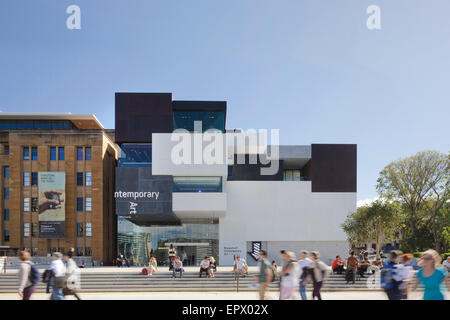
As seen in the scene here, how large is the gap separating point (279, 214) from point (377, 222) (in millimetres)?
9437

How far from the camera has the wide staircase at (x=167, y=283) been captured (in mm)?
18766

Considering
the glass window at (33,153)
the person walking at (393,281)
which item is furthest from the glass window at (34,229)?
the person walking at (393,281)

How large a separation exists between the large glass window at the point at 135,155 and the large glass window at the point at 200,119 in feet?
10.9

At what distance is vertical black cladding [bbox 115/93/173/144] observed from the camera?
33500 millimetres

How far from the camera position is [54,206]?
35969 mm

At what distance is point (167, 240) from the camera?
3669cm

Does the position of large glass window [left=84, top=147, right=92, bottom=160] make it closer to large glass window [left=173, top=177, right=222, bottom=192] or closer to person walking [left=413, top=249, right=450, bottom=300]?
large glass window [left=173, top=177, right=222, bottom=192]

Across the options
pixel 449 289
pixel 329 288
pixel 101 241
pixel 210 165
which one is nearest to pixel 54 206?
pixel 101 241

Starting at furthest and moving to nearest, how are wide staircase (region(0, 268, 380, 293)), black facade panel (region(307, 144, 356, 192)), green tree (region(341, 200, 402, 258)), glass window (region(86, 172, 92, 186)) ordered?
1. glass window (region(86, 172, 92, 186))
2. black facade panel (region(307, 144, 356, 192))
3. green tree (region(341, 200, 402, 258))
4. wide staircase (region(0, 268, 380, 293))

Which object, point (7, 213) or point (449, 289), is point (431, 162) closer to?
point (449, 289)

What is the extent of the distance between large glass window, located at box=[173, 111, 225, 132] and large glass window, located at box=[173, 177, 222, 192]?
4.42m

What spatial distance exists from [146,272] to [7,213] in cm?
2404

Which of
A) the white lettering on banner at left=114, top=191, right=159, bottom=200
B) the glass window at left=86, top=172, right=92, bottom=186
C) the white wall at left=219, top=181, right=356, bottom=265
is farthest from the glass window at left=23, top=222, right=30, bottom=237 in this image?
the white wall at left=219, top=181, right=356, bottom=265
